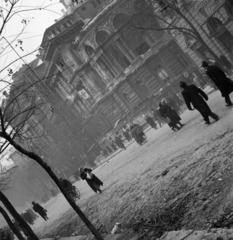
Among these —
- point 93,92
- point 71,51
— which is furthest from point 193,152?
point 71,51

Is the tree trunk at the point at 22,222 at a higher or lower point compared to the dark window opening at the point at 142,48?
lower

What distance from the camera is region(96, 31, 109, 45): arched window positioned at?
127 ft

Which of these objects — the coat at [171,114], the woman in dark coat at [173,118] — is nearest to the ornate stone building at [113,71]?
the coat at [171,114]

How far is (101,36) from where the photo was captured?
39094 millimetres

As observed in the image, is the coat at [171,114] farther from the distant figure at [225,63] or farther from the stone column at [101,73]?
the stone column at [101,73]

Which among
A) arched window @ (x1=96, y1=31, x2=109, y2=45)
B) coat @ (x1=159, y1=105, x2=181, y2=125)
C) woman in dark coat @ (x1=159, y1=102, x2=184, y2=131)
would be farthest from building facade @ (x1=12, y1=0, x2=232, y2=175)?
woman in dark coat @ (x1=159, y1=102, x2=184, y2=131)

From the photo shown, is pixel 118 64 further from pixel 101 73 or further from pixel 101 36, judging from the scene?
pixel 101 36

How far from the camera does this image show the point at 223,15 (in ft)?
65.7

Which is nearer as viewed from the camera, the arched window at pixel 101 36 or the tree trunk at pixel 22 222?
the tree trunk at pixel 22 222

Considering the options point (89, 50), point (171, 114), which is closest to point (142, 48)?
point (89, 50)

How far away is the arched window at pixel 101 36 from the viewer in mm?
38700

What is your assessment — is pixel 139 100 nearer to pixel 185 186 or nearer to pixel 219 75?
pixel 219 75

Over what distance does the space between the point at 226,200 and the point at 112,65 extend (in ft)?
122

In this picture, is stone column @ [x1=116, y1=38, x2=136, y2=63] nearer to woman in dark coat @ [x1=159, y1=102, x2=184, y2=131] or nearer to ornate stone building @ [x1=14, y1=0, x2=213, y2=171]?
ornate stone building @ [x1=14, y1=0, x2=213, y2=171]
